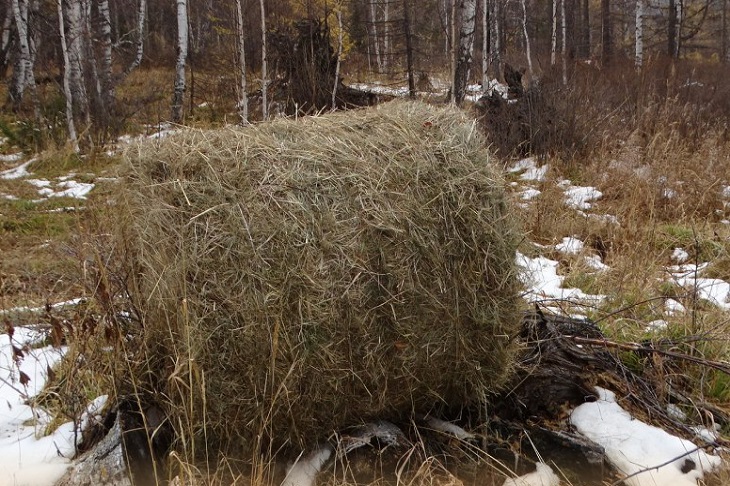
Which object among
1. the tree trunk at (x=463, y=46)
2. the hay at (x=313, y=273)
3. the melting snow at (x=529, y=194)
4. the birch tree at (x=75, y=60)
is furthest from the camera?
the birch tree at (x=75, y=60)

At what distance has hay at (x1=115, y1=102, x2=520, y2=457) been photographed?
209 centimetres

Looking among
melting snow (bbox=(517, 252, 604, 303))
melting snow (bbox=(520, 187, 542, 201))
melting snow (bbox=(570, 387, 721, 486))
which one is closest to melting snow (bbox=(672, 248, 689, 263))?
melting snow (bbox=(517, 252, 604, 303))

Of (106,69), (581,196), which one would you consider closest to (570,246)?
(581,196)

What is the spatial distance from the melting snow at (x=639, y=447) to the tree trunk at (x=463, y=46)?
7.60 m

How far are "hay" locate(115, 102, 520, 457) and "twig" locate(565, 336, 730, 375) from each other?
645mm

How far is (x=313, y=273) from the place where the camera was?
2.09 meters

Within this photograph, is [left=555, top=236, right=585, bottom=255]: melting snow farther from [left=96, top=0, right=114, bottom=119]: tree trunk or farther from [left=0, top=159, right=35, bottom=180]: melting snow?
[left=96, top=0, right=114, bottom=119]: tree trunk

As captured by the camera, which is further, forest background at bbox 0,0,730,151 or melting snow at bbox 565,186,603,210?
forest background at bbox 0,0,730,151

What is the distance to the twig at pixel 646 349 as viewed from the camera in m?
2.54

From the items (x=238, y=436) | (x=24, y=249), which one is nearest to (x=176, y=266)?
(x=238, y=436)

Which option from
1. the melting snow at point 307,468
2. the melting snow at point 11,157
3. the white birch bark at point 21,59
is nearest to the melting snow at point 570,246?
the melting snow at point 307,468

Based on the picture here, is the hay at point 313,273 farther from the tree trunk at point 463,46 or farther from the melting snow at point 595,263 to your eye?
the tree trunk at point 463,46

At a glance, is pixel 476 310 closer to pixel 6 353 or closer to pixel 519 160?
pixel 6 353

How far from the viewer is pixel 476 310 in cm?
232
